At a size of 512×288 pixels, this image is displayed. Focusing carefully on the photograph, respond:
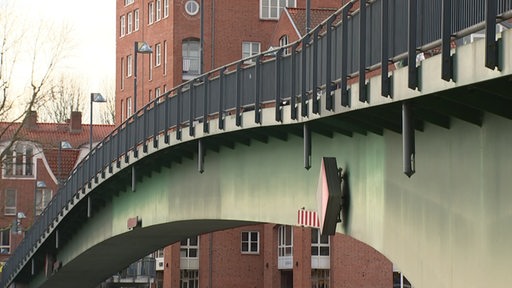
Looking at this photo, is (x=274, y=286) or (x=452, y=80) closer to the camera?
(x=452, y=80)

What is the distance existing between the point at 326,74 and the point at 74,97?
114 m

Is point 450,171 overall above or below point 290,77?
below

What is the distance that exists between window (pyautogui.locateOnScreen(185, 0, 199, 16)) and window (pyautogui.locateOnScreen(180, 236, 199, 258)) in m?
13.0

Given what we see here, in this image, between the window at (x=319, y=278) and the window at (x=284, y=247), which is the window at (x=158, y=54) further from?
the window at (x=319, y=278)

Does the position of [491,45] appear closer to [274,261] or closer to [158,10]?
[274,261]

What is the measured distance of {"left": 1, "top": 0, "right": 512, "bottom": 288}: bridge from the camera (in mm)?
14102

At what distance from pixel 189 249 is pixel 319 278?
14.9 metres

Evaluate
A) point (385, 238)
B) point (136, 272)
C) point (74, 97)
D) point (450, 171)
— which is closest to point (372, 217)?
point (385, 238)

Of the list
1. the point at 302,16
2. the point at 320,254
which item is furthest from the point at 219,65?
the point at 320,254

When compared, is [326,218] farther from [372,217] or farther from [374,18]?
[374,18]

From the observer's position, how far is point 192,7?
82.6 m

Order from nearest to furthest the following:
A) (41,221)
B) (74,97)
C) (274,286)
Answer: (41,221) → (274,286) → (74,97)

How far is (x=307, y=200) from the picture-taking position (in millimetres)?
23703

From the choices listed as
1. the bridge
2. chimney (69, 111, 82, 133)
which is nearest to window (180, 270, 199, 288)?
chimney (69, 111, 82, 133)
